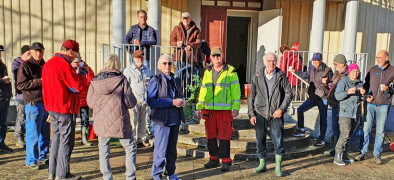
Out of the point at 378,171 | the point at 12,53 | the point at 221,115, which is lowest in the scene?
the point at 378,171

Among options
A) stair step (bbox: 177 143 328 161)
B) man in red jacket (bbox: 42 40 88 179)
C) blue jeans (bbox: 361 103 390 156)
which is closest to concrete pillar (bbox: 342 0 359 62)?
blue jeans (bbox: 361 103 390 156)

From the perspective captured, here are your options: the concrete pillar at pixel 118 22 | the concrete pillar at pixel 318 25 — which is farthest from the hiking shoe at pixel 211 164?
the concrete pillar at pixel 318 25

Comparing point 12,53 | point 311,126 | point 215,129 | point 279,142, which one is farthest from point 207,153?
point 12,53

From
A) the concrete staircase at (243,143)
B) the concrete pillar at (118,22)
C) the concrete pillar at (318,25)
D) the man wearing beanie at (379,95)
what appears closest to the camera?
the man wearing beanie at (379,95)

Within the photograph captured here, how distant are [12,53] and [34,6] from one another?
122 centimetres

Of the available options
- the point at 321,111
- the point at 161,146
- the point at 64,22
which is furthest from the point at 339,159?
the point at 64,22

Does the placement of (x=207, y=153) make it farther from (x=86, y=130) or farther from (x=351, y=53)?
(x=351, y=53)

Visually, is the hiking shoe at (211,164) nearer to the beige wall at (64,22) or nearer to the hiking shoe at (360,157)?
the hiking shoe at (360,157)

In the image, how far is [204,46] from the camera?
708cm

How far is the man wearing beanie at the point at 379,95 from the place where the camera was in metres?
5.38

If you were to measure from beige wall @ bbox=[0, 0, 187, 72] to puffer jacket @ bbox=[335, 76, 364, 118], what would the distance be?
15.4ft

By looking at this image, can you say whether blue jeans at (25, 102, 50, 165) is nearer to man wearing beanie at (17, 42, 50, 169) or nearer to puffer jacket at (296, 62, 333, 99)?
man wearing beanie at (17, 42, 50, 169)

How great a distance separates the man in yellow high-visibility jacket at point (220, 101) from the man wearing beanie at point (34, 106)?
2.21 meters

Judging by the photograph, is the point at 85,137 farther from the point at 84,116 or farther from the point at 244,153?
the point at 244,153
